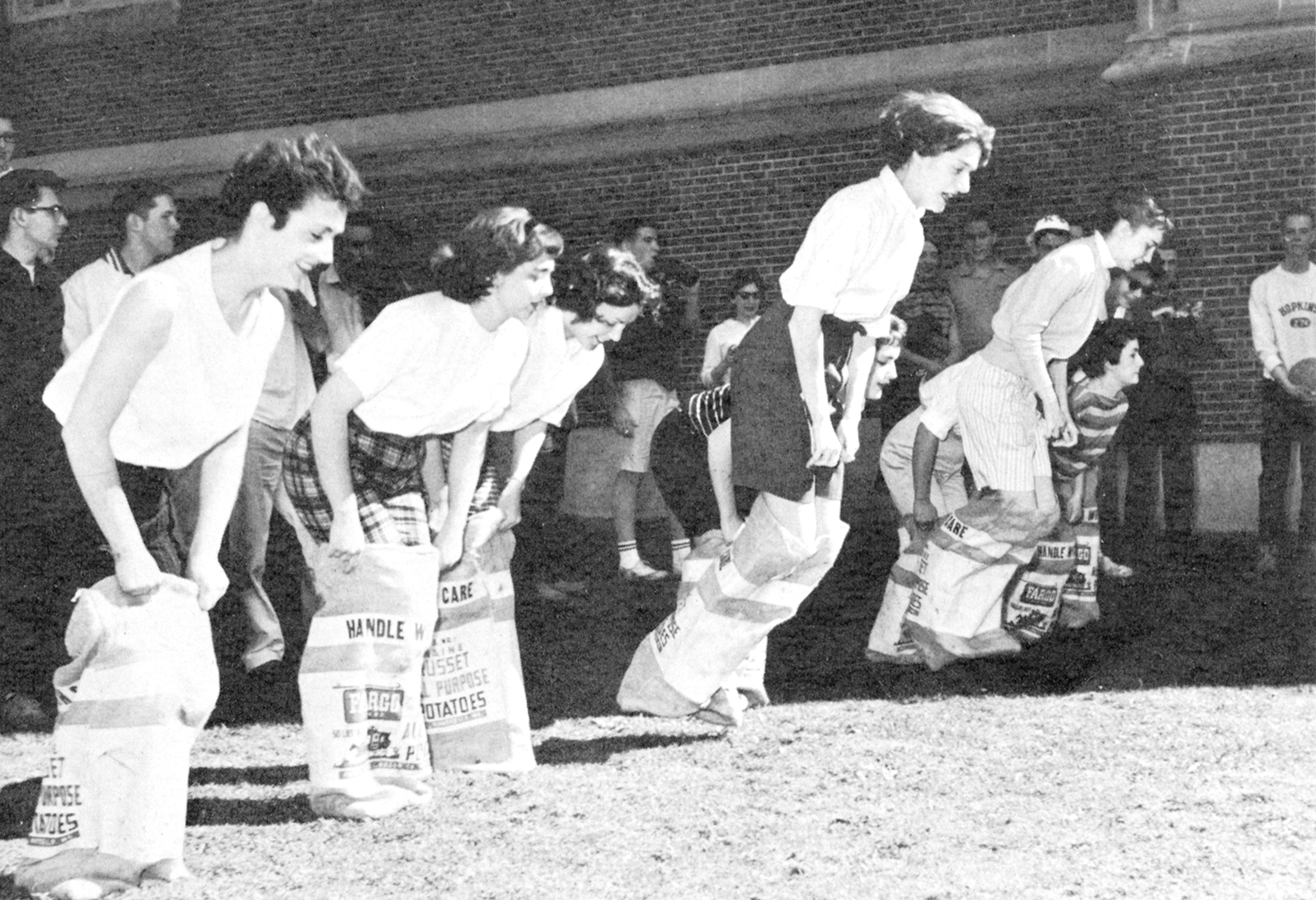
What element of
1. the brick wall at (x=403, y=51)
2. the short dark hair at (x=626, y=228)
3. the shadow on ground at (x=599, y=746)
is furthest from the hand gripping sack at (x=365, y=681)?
the brick wall at (x=403, y=51)

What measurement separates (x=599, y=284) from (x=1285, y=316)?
6005 millimetres

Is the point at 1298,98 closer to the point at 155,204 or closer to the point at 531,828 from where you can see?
the point at 155,204

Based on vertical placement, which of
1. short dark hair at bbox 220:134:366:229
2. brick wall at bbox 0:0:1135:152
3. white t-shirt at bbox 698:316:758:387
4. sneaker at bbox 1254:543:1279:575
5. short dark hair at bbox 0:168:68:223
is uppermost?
brick wall at bbox 0:0:1135:152

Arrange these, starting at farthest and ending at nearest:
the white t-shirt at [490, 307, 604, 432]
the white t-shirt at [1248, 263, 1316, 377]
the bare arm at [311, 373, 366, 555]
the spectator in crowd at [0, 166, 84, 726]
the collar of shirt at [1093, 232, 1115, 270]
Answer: the white t-shirt at [1248, 263, 1316, 377] → the collar of shirt at [1093, 232, 1115, 270] → the spectator in crowd at [0, 166, 84, 726] → the white t-shirt at [490, 307, 604, 432] → the bare arm at [311, 373, 366, 555]

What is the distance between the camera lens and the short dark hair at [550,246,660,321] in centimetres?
623

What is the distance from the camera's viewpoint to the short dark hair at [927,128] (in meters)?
5.92

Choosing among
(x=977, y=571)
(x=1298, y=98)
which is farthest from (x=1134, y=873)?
(x=1298, y=98)

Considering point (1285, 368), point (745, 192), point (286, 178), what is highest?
point (745, 192)

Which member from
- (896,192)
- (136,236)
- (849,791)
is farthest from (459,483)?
(136,236)

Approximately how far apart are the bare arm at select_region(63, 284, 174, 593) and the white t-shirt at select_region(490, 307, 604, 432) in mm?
1868

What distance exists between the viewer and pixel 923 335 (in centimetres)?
1201

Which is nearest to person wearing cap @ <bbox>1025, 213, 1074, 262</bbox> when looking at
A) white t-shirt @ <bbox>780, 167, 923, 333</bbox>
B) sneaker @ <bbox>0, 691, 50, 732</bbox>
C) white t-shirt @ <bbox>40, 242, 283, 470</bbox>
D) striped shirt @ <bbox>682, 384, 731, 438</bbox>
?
striped shirt @ <bbox>682, 384, 731, 438</bbox>

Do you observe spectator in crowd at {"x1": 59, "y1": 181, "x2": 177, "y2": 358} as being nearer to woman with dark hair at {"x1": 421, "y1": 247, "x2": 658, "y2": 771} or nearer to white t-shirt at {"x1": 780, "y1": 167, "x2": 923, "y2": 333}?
woman with dark hair at {"x1": 421, "y1": 247, "x2": 658, "y2": 771}

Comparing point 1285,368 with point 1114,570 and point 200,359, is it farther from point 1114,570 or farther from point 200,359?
point 200,359
